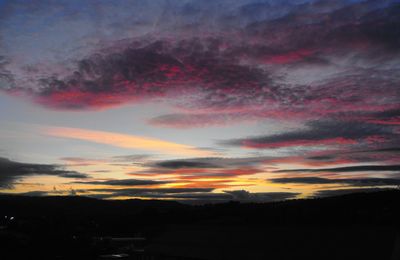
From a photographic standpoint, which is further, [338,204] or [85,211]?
[85,211]

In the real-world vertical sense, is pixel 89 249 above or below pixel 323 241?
below

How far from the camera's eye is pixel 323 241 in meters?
31.6

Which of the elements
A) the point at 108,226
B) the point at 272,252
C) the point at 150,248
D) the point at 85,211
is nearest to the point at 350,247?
the point at 272,252

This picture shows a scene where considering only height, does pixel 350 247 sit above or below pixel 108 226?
above

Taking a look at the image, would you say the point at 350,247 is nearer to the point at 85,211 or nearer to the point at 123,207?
the point at 85,211

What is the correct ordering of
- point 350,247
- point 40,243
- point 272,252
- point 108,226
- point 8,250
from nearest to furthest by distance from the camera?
point 350,247 < point 272,252 < point 8,250 < point 40,243 < point 108,226

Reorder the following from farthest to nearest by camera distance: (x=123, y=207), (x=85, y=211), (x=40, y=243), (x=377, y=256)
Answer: (x=123, y=207) → (x=85, y=211) → (x=40, y=243) → (x=377, y=256)

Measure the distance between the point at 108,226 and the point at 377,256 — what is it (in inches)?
3682

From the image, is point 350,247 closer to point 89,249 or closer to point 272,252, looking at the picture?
point 272,252

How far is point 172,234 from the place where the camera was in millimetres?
51312

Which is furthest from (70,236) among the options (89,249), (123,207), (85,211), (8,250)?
(123,207)

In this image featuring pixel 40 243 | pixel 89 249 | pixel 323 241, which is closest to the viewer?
pixel 323 241

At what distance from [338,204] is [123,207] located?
144 m

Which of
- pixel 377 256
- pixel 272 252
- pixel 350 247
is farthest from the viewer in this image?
pixel 272 252
